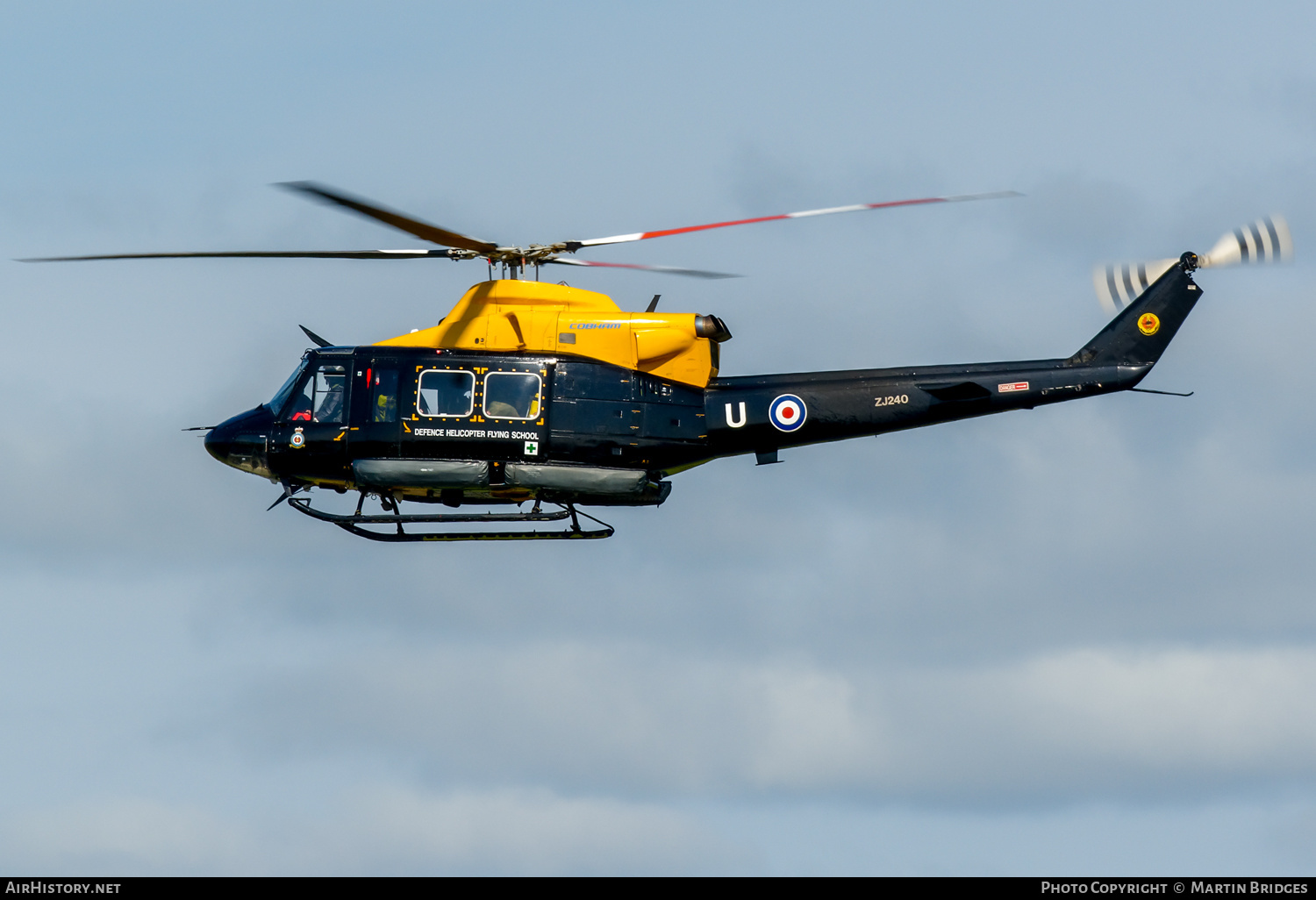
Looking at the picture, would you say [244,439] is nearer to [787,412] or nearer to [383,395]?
[383,395]

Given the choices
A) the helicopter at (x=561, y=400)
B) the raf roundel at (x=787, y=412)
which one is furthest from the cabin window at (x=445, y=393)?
the raf roundel at (x=787, y=412)

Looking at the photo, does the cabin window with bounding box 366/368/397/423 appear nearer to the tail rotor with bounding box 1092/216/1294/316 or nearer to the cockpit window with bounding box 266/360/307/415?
the cockpit window with bounding box 266/360/307/415

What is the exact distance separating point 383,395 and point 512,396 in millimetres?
2319

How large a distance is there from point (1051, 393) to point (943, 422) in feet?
6.50

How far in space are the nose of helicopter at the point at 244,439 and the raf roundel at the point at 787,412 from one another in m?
9.05

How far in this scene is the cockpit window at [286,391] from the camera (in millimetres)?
35500

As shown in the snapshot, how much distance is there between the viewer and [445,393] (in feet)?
113

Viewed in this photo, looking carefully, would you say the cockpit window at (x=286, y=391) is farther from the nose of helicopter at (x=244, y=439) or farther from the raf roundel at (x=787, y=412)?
the raf roundel at (x=787, y=412)

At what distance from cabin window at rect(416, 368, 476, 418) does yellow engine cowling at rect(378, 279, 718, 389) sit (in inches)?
25.1

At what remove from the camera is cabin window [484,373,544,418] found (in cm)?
3431

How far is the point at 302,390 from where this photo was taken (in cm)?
3534

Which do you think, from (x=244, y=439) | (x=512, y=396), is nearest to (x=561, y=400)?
(x=512, y=396)
